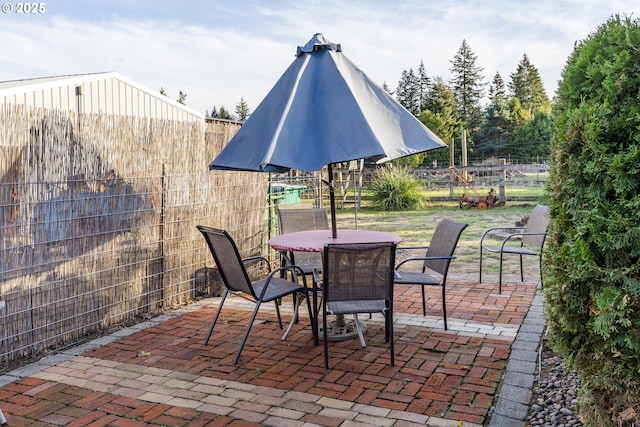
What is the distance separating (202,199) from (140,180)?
0.79 meters

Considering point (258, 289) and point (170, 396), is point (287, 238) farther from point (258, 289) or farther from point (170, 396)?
point (170, 396)

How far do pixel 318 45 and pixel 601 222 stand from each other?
8.50ft

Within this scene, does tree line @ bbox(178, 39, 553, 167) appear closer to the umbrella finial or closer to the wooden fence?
the wooden fence

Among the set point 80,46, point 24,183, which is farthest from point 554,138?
point 80,46

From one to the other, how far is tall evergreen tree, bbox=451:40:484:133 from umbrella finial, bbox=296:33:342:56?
44.9m

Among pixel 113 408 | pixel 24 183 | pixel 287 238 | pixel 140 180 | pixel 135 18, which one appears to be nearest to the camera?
pixel 113 408

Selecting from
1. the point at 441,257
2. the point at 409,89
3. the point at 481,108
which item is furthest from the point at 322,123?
the point at 409,89

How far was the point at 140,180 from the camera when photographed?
4594mm

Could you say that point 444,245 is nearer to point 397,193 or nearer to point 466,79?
point 397,193

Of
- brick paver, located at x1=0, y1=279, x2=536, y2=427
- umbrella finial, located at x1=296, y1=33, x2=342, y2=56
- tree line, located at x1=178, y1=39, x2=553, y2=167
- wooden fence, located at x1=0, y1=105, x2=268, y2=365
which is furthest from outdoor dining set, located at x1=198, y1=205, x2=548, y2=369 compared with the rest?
tree line, located at x1=178, y1=39, x2=553, y2=167

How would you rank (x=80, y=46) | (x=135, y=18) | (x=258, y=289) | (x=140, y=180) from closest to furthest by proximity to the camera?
(x=258, y=289)
(x=140, y=180)
(x=135, y=18)
(x=80, y=46)

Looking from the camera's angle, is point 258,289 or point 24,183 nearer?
point 24,183

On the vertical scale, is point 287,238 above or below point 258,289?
above

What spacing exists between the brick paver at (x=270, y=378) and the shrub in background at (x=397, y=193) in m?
10.4
